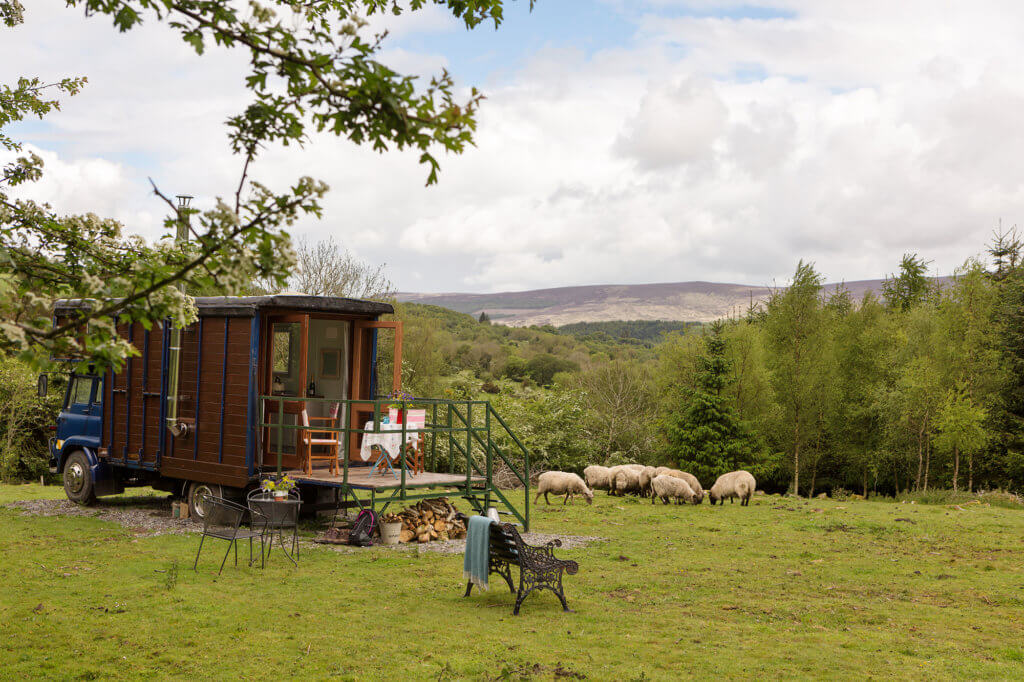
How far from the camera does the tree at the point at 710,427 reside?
93.1 feet

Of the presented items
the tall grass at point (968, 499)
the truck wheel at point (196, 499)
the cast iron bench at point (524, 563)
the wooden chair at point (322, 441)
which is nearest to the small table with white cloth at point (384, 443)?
the wooden chair at point (322, 441)

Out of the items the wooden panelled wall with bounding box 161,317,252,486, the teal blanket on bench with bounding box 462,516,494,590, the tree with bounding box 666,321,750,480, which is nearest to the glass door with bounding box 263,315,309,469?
the wooden panelled wall with bounding box 161,317,252,486

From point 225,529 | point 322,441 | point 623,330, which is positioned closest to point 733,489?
point 322,441

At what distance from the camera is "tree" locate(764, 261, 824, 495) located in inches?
1241

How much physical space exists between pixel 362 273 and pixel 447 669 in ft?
93.9

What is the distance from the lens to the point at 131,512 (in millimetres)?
14484

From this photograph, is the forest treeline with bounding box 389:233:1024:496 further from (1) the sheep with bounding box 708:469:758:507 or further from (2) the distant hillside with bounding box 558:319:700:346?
(2) the distant hillside with bounding box 558:319:700:346

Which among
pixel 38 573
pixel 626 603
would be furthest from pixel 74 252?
pixel 626 603

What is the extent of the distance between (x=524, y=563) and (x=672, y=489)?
38.1 ft

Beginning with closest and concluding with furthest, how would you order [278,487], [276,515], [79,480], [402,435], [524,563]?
1. [524,563]
2. [276,515]
3. [278,487]
4. [402,435]
5. [79,480]

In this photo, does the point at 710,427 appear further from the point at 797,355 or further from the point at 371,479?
the point at 371,479

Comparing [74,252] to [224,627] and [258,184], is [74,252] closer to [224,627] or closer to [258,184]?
[258,184]

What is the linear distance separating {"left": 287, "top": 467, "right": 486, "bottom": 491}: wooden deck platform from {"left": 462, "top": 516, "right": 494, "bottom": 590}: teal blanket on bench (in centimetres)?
273

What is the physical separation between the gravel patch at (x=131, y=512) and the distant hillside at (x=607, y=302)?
371ft
